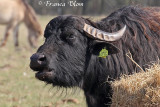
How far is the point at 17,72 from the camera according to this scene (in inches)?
444

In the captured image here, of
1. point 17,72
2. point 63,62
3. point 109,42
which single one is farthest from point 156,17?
point 17,72

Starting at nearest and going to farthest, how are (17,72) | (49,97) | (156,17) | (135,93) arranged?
(135,93)
(156,17)
(49,97)
(17,72)

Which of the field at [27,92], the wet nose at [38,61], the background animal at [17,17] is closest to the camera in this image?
the wet nose at [38,61]

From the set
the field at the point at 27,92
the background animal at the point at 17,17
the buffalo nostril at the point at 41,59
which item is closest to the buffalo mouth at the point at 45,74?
the buffalo nostril at the point at 41,59

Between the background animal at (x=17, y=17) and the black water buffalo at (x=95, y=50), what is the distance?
14.4 meters

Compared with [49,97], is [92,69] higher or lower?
higher

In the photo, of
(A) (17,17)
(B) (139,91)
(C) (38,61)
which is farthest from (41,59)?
(A) (17,17)

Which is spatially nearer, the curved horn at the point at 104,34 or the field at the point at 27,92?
the curved horn at the point at 104,34

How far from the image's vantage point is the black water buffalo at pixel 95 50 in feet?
16.3

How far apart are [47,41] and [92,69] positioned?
812 mm

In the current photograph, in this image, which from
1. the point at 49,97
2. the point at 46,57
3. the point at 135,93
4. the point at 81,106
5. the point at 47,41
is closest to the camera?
the point at 135,93

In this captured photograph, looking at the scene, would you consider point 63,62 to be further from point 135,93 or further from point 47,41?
point 135,93

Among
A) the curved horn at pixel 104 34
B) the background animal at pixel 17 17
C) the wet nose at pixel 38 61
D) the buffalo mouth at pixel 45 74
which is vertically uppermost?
the curved horn at pixel 104 34

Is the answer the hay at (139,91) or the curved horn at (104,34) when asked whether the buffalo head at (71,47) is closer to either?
the curved horn at (104,34)
